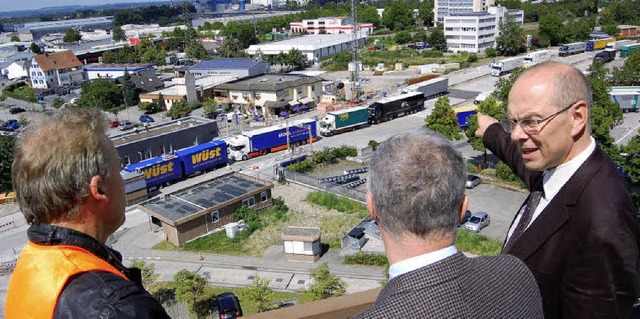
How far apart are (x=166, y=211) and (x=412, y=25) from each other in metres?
48.1

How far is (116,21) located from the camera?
88812 mm

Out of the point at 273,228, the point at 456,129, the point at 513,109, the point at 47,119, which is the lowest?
the point at 273,228

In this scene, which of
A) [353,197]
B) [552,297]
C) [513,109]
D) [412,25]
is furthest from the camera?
[412,25]

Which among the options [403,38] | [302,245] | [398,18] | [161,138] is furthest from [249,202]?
[398,18]

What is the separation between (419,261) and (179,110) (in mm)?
24147

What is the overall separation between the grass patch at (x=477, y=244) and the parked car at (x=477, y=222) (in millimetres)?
254

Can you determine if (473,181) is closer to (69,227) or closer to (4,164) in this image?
(69,227)

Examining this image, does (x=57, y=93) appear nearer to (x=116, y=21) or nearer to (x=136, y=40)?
(x=136, y=40)

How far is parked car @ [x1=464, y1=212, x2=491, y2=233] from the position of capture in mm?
10531

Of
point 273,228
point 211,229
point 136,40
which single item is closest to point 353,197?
point 273,228

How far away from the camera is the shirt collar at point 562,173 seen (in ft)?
4.91

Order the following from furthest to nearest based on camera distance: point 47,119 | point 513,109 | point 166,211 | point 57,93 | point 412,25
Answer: point 412,25, point 57,93, point 166,211, point 513,109, point 47,119

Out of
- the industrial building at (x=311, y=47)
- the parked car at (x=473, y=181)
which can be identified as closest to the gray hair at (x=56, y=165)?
the parked car at (x=473, y=181)

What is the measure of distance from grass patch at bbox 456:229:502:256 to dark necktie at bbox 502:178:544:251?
7.91m
